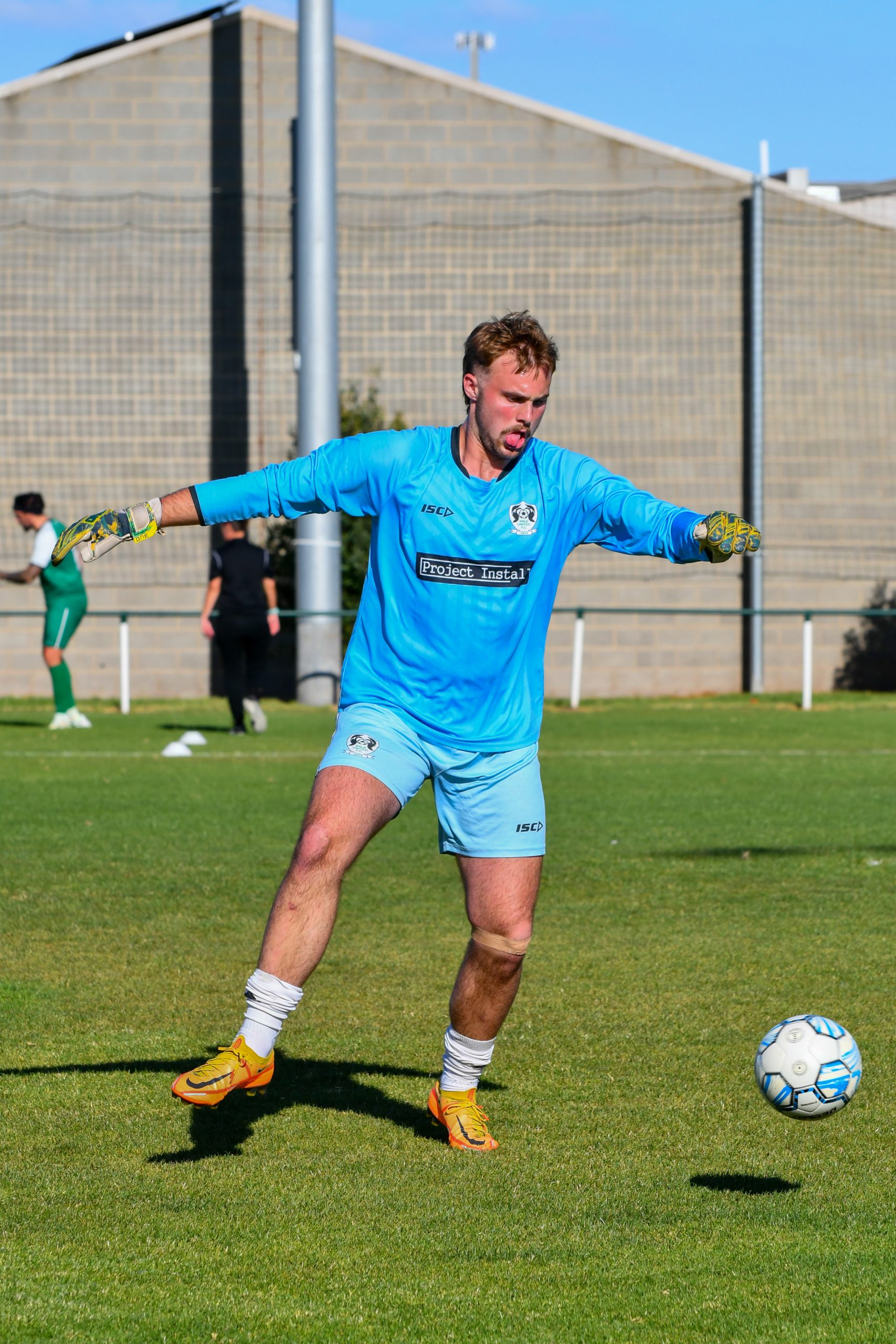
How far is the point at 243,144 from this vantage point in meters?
24.3

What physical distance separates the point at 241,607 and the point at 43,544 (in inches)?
82.2

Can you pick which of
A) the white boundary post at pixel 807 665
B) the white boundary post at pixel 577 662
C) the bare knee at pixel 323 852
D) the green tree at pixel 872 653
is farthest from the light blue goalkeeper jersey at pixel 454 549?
the green tree at pixel 872 653

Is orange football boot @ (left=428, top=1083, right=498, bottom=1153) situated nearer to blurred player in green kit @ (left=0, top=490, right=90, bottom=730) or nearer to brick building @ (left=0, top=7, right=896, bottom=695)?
blurred player in green kit @ (left=0, top=490, right=90, bottom=730)

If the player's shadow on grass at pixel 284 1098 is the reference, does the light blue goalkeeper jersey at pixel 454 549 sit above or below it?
above

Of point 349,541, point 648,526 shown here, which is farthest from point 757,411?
point 648,526

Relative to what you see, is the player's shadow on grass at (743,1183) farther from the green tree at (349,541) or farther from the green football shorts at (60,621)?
the green tree at (349,541)

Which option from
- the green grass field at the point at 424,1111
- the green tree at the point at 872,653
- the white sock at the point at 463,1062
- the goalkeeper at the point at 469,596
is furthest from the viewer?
the green tree at the point at 872,653

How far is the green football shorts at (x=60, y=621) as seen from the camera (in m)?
16.9

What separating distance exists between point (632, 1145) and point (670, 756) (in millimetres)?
11329

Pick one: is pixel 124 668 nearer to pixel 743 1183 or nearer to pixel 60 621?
pixel 60 621

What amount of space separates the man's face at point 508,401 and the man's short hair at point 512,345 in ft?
0.04

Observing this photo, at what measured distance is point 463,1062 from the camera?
4.69 meters

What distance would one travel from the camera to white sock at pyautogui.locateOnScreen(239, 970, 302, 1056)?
4328 millimetres

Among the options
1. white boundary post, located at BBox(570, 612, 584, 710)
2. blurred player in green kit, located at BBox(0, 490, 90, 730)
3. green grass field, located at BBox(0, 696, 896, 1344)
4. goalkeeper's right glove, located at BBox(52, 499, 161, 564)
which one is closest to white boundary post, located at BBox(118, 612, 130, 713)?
blurred player in green kit, located at BBox(0, 490, 90, 730)
